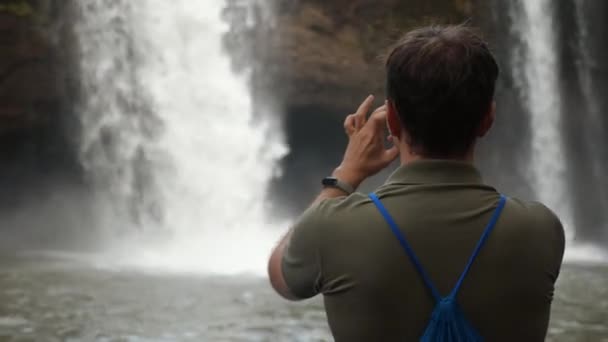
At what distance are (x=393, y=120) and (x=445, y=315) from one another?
35cm

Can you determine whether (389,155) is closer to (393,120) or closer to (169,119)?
(393,120)

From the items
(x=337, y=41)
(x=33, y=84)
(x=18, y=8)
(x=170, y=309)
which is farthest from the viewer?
(x=337, y=41)

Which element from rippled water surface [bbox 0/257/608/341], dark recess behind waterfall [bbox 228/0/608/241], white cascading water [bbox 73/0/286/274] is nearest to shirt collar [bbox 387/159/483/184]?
rippled water surface [bbox 0/257/608/341]

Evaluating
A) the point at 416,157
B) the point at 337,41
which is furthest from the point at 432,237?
the point at 337,41

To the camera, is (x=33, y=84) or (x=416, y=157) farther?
(x=33, y=84)

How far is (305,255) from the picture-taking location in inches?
52.2

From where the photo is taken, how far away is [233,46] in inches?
538

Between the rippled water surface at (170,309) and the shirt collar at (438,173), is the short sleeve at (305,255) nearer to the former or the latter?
the shirt collar at (438,173)

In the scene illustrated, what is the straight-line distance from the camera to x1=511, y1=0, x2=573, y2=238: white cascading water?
620 inches

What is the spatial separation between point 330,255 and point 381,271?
90 millimetres

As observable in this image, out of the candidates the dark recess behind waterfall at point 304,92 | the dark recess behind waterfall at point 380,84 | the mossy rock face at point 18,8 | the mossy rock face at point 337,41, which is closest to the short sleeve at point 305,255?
the dark recess behind waterfall at point 304,92

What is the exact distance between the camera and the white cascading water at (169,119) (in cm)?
1267

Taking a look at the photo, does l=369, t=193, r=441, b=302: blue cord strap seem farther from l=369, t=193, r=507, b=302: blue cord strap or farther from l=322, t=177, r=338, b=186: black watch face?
l=322, t=177, r=338, b=186: black watch face

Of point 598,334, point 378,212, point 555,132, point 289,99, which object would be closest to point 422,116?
point 378,212
